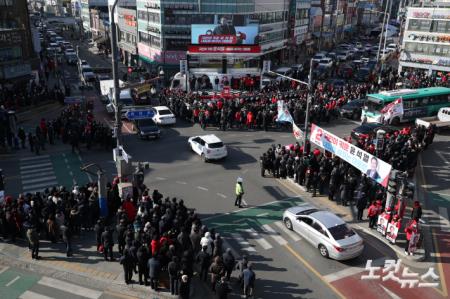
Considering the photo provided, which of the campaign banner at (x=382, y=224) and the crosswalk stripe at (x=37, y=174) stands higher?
the campaign banner at (x=382, y=224)

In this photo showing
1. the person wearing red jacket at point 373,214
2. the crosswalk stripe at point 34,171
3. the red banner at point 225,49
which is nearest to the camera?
the person wearing red jacket at point 373,214

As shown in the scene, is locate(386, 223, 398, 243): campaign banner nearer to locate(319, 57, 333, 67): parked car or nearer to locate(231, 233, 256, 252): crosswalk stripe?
locate(231, 233, 256, 252): crosswalk stripe

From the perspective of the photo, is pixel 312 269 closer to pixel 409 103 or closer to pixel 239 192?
pixel 239 192

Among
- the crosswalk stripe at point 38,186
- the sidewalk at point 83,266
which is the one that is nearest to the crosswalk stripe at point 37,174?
the crosswalk stripe at point 38,186

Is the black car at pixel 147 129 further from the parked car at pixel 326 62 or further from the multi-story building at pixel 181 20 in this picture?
the parked car at pixel 326 62

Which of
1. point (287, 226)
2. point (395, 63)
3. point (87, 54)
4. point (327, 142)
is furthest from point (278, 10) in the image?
point (287, 226)

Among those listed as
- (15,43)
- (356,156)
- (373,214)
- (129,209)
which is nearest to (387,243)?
(373,214)

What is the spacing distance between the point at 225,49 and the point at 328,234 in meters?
34.6

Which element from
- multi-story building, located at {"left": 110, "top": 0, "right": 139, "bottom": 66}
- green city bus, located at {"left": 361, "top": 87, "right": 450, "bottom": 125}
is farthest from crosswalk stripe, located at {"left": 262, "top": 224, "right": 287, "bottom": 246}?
multi-story building, located at {"left": 110, "top": 0, "right": 139, "bottom": 66}

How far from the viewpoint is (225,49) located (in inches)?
1874

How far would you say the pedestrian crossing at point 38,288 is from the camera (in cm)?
1420

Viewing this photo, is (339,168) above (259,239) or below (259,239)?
above

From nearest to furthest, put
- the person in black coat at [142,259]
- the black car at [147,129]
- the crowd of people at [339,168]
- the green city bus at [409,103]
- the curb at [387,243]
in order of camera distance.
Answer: the person in black coat at [142,259] < the curb at [387,243] < the crowd of people at [339,168] < the black car at [147,129] < the green city bus at [409,103]

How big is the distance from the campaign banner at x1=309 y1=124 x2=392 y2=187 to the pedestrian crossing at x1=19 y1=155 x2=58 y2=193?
14921 mm
